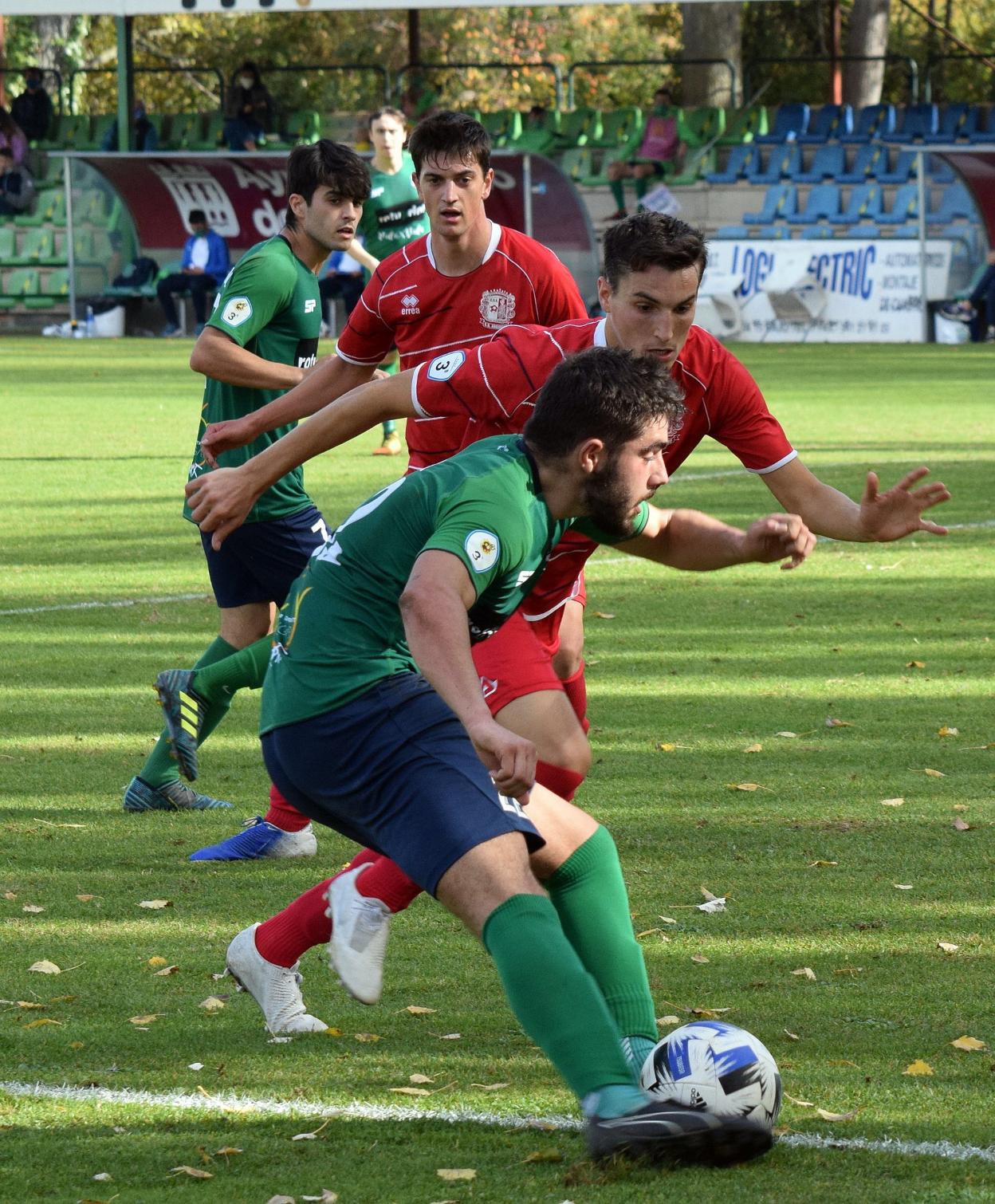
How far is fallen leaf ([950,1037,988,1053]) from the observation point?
4.04m

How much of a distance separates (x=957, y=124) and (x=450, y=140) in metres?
29.2

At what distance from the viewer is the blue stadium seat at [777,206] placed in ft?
104

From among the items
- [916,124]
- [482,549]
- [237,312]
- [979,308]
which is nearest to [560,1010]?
[482,549]

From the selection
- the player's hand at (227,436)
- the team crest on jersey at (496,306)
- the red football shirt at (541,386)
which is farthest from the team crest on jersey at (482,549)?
the team crest on jersey at (496,306)

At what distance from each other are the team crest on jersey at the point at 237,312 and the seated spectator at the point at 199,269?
82.9 feet

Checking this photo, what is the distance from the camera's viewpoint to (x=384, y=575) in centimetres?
362

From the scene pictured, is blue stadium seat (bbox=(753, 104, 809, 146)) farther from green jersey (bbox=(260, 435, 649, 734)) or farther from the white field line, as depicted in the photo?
the white field line

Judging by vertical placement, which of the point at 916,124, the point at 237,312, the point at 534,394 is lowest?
the point at 534,394

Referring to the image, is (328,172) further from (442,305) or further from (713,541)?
(713,541)

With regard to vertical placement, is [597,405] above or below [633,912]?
above

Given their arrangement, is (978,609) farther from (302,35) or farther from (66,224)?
(302,35)

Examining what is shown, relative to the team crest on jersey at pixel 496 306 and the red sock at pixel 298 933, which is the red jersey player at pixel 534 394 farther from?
the team crest on jersey at pixel 496 306

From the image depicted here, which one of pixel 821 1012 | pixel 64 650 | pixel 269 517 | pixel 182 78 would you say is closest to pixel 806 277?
pixel 64 650

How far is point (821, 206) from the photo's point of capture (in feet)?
103
